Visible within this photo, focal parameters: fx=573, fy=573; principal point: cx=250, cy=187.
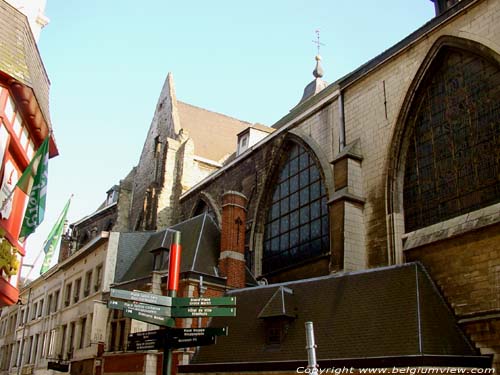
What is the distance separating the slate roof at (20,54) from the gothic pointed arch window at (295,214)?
8.68 metres

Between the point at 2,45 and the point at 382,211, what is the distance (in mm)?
9759

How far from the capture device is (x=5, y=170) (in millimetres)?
10703

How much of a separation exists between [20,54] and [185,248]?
8824 mm

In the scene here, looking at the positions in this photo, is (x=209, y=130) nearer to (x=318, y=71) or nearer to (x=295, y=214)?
(x=318, y=71)

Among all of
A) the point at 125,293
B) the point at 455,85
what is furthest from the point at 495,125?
the point at 125,293

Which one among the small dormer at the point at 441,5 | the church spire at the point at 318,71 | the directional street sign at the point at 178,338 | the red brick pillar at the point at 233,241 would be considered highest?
the church spire at the point at 318,71

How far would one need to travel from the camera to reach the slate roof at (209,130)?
30.6m

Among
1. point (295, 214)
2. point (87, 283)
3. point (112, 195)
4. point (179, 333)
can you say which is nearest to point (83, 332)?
point (87, 283)

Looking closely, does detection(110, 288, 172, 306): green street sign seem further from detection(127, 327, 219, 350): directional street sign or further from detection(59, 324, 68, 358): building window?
detection(59, 324, 68, 358): building window

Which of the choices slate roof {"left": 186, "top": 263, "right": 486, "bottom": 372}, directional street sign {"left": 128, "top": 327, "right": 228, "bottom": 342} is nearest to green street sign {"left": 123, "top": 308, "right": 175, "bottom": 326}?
directional street sign {"left": 128, "top": 327, "right": 228, "bottom": 342}

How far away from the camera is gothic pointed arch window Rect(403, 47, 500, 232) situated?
508 inches

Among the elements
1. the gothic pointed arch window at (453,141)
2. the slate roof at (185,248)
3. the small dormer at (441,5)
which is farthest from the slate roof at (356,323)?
the small dormer at (441,5)

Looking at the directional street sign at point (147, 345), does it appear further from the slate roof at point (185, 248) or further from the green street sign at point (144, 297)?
the slate roof at point (185, 248)

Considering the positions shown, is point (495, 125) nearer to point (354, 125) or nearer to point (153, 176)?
point (354, 125)
